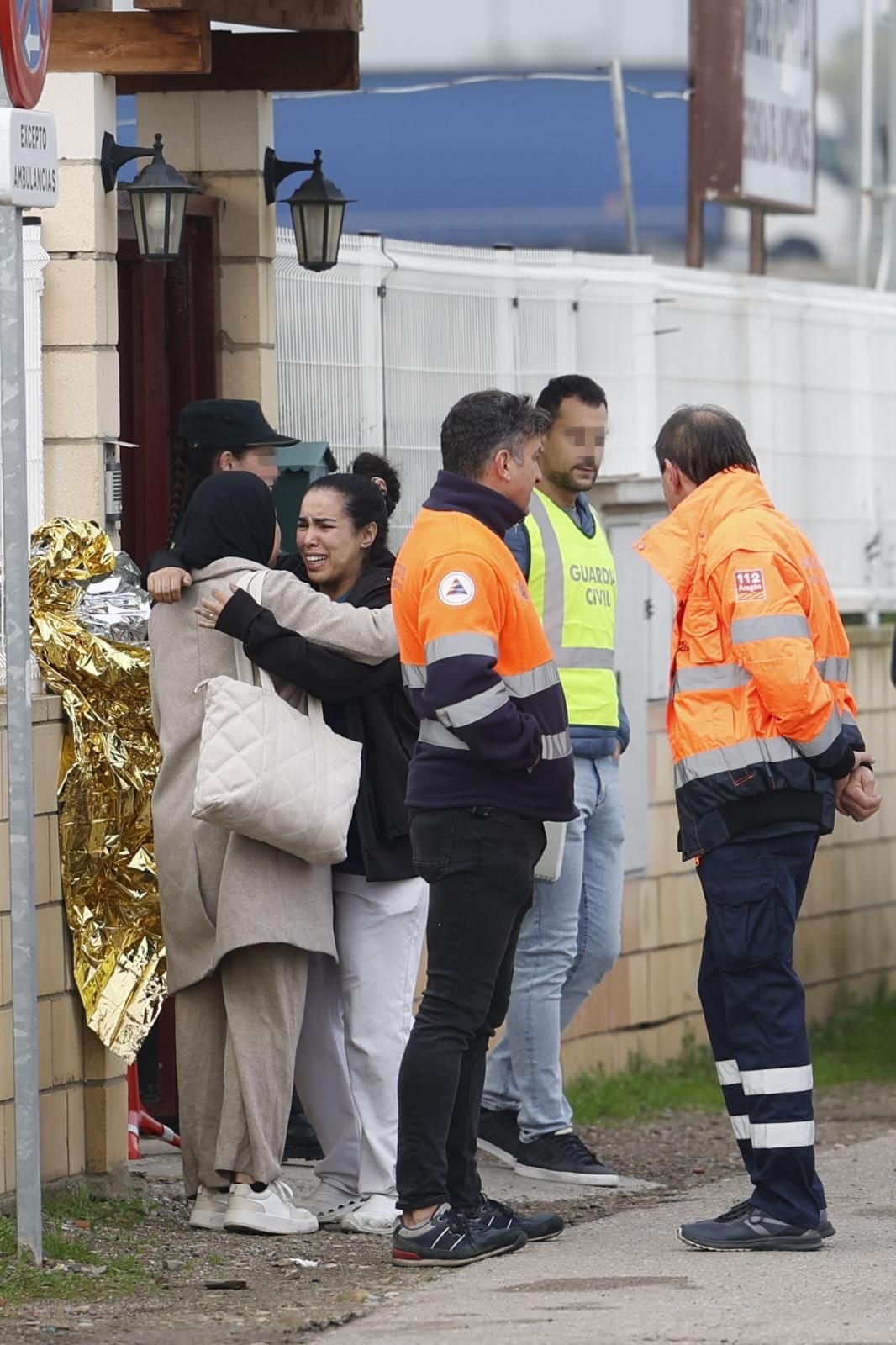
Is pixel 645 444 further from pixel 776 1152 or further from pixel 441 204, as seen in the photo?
pixel 441 204

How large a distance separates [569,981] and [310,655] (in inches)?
67.6

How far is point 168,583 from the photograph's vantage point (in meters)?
5.85

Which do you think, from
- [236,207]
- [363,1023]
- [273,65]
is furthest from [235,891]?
[273,65]

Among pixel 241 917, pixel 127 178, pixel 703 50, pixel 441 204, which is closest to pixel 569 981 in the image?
pixel 241 917

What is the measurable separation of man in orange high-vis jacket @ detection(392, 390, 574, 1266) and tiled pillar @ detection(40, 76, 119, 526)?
1.13m

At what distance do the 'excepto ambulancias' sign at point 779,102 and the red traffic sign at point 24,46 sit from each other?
5551 mm

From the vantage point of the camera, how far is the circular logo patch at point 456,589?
5.38m

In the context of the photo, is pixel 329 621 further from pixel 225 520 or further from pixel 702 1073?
pixel 702 1073

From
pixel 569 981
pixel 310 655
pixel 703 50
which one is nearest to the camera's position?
pixel 310 655

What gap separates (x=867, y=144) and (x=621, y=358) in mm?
3869

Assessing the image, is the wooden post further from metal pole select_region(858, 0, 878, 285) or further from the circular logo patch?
the circular logo patch

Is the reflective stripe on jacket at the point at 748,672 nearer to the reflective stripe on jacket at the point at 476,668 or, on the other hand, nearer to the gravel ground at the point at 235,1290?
the reflective stripe on jacket at the point at 476,668

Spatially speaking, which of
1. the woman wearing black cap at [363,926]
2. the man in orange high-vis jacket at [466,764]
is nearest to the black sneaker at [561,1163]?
the woman wearing black cap at [363,926]

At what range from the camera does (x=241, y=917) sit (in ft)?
19.1
